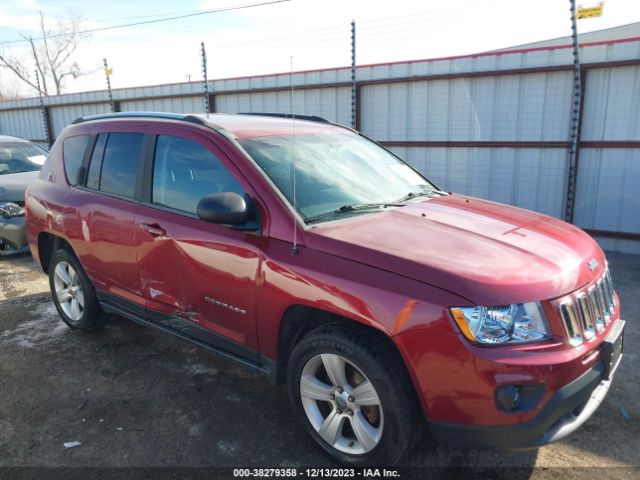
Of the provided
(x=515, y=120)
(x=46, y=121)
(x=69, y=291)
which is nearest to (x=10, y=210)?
(x=69, y=291)

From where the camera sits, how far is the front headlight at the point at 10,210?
22.1 ft

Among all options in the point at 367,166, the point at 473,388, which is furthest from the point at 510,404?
the point at 367,166

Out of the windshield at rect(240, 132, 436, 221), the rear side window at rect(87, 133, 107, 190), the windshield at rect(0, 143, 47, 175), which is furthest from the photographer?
the windshield at rect(0, 143, 47, 175)

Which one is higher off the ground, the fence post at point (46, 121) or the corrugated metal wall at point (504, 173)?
the fence post at point (46, 121)

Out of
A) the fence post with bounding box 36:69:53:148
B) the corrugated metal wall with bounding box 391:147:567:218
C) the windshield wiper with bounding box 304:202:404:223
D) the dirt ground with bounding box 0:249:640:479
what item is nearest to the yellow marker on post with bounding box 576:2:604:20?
the corrugated metal wall with bounding box 391:147:567:218

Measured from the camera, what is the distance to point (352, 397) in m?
2.54

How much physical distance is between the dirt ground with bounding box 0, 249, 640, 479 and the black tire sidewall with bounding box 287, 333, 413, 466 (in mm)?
325

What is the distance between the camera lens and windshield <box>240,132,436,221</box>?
2.95m

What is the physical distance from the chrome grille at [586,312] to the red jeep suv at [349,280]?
11 mm

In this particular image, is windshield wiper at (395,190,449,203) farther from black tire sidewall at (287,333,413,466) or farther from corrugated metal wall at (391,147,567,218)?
corrugated metal wall at (391,147,567,218)

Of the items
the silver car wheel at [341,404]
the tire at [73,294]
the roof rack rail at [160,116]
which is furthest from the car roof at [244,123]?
the silver car wheel at [341,404]

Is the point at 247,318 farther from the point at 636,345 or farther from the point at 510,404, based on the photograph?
the point at 636,345

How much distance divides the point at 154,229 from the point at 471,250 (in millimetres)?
2035

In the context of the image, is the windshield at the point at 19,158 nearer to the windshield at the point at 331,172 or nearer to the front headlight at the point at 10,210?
the front headlight at the point at 10,210
